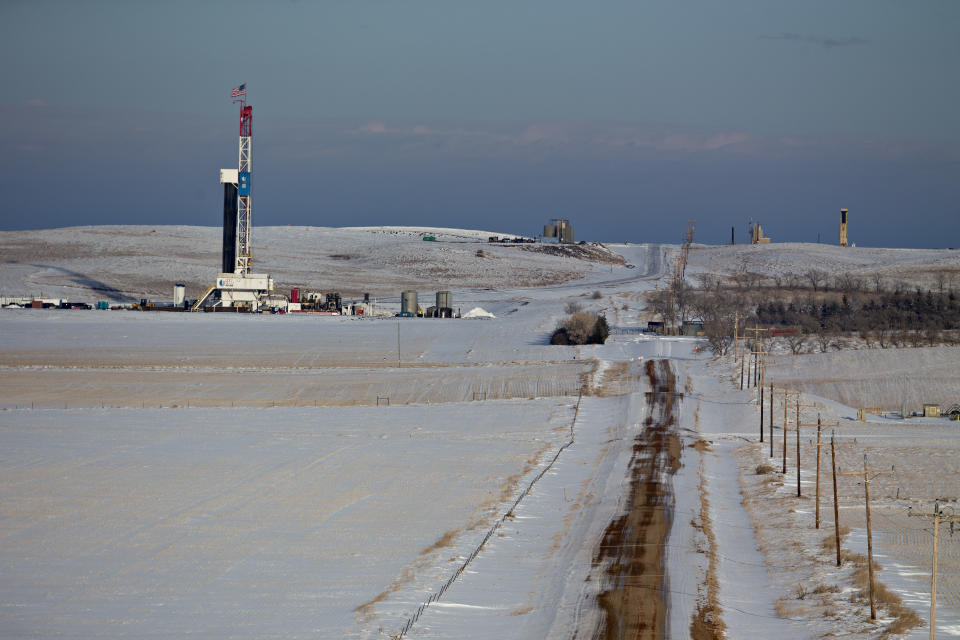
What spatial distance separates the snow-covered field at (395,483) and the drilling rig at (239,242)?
36.4 ft

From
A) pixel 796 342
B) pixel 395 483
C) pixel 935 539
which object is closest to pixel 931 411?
pixel 796 342

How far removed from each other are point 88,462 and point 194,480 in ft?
14.9

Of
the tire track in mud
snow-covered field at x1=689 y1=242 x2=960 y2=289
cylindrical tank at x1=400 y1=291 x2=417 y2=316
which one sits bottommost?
the tire track in mud

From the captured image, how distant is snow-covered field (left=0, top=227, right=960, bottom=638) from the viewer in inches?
680

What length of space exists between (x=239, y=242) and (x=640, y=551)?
7024 cm

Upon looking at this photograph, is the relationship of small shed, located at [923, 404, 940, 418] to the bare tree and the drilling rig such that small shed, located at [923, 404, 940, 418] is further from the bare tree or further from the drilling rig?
the drilling rig

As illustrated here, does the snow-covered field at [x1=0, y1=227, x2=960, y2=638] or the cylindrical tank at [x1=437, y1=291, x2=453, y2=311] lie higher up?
the cylindrical tank at [x1=437, y1=291, x2=453, y2=311]

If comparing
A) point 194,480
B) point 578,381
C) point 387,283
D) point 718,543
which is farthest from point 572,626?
point 387,283

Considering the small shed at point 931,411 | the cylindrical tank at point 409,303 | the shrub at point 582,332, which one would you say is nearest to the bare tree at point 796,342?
the shrub at point 582,332

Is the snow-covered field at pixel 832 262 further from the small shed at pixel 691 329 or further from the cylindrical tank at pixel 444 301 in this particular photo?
the cylindrical tank at pixel 444 301

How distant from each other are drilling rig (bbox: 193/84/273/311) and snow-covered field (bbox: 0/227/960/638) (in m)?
11.1

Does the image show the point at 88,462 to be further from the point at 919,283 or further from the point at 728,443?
the point at 919,283

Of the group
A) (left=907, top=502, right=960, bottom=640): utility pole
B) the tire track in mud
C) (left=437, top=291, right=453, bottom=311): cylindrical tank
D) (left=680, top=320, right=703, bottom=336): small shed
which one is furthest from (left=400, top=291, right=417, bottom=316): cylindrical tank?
(left=907, top=502, right=960, bottom=640): utility pole

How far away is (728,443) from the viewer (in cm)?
3762
